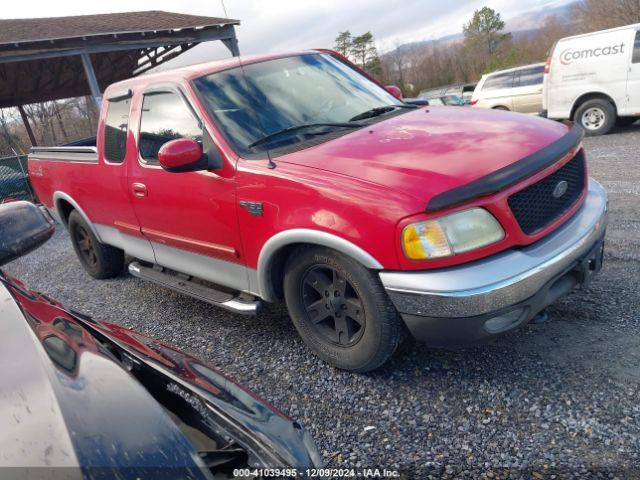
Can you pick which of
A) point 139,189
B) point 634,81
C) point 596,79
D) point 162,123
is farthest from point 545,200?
point 596,79

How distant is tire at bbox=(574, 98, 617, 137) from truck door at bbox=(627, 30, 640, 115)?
393 millimetres

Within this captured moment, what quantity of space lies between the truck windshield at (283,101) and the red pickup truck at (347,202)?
14mm

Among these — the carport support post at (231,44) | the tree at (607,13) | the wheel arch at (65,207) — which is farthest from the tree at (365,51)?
the wheel arch at (65,207)

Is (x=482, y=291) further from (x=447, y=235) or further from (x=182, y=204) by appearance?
(x=182, y=204)

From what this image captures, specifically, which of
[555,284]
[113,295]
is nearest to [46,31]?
[113,295]

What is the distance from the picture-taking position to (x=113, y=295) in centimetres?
487

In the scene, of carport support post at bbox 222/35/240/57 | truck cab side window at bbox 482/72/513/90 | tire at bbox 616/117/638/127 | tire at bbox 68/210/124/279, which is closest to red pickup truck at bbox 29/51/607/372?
tire at bbox 68/210/124/279

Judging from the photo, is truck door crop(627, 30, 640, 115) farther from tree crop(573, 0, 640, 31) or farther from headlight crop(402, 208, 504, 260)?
tree crop(573, 0, 640, 31)

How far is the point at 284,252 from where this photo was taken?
2883 millimetres

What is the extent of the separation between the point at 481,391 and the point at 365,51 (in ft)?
166

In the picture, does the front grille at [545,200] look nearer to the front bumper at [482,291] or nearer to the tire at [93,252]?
the front bumper at [482,291]

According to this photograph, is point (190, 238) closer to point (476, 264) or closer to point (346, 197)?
point (346, 197)

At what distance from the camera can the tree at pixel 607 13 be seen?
87.5ft

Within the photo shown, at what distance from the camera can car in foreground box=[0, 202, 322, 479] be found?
108 centimetres
